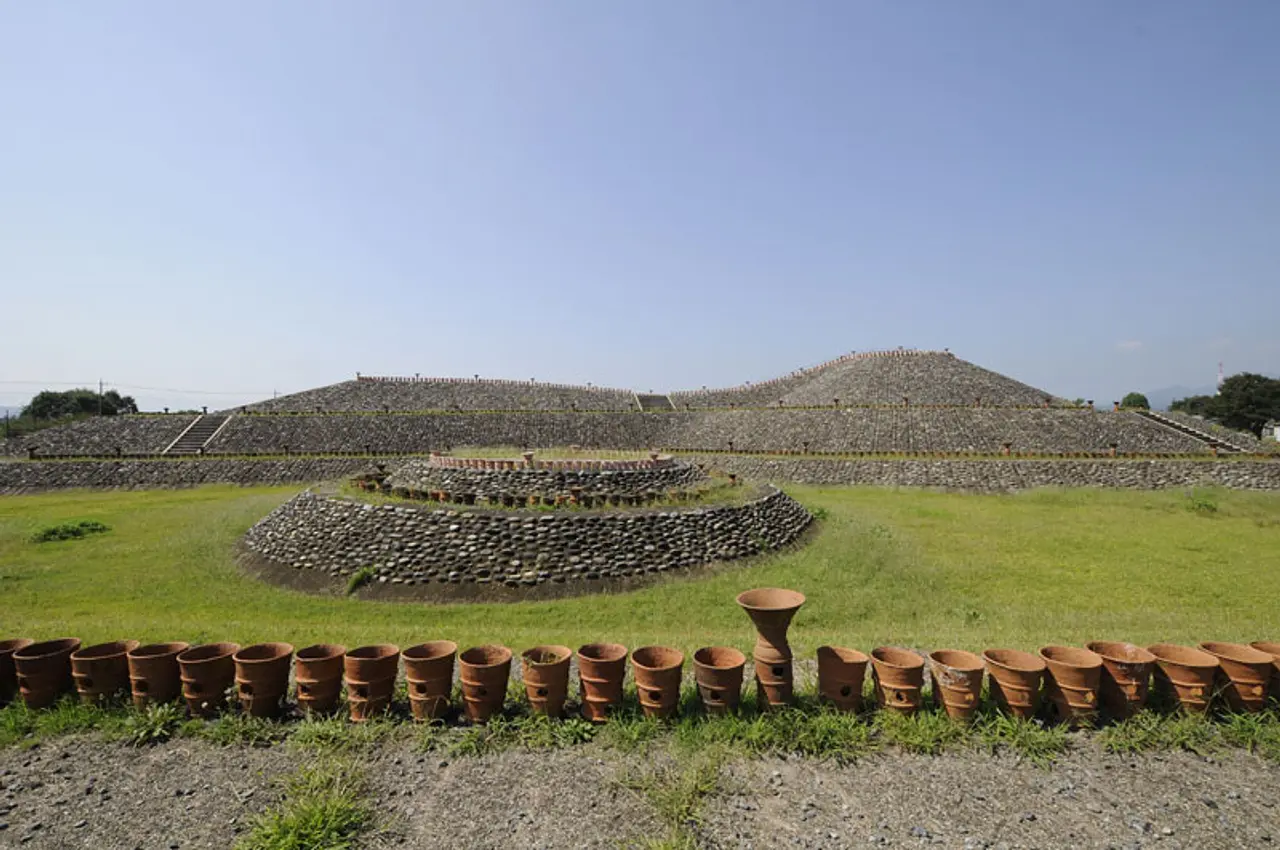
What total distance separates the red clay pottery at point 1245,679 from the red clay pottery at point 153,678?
10.9 meters

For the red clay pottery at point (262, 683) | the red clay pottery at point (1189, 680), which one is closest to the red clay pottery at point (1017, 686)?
the red clay pottery at point (1189, 680)

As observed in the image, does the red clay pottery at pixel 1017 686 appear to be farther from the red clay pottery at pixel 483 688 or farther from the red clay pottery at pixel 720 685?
the red clay pottery at pixel 483 688

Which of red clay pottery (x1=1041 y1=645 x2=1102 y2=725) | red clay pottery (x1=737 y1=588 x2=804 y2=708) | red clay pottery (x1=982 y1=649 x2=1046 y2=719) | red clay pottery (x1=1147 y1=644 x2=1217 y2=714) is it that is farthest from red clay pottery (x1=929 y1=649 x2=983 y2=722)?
red clay pottery (x1=1147 y1=644 x2=1217 y2=714)

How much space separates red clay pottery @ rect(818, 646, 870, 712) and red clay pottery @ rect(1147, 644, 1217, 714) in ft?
10.1

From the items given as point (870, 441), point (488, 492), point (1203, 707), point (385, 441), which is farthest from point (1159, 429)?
point (385, 441)

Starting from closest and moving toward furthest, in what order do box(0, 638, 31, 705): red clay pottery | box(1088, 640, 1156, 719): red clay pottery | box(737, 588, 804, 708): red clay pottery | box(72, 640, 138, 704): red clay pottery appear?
box(1088, 640, 1156, 719): red clay pottery → box(737, 588, 804, 708): red clay pottery → box(72, 640, 138, 704): red clay pottery → box(0, 638, 31, 705): red clay pottery

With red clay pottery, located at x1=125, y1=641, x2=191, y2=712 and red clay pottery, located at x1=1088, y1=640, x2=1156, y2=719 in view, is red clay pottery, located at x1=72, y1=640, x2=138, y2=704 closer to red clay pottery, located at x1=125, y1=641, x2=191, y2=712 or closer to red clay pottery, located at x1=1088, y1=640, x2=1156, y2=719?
red clay pottery, located at x1=125, y1=641, x2=191, y2=712

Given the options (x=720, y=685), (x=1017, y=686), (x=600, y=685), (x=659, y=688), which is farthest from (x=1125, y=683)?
(x=600, y=685)

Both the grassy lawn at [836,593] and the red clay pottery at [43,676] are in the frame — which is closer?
the red clay pottery at [43,676]

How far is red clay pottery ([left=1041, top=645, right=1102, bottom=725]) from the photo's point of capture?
18.2 ft

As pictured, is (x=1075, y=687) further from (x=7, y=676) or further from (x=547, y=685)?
(x=7, y=676)

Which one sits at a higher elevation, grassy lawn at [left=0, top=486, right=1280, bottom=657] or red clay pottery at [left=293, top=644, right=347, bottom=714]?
red clay pottery at [left=293, top=644, right=347, bottom=714]

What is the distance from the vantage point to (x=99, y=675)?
610cm

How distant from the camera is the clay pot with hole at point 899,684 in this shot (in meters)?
5.71
